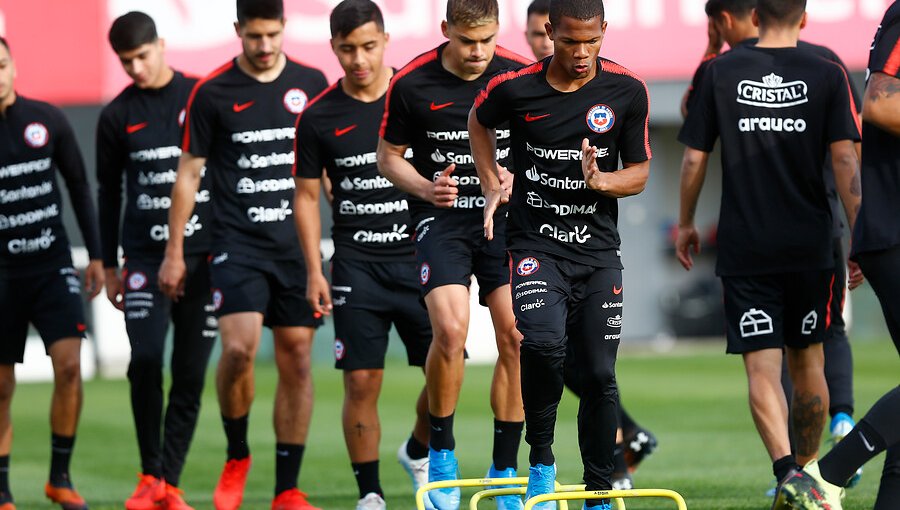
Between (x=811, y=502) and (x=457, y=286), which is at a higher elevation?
(x=457, y=286)

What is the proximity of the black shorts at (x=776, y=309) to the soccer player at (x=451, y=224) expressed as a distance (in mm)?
1152

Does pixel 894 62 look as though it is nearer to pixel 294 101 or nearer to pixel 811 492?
pixel 811 492

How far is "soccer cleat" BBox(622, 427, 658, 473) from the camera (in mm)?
8734

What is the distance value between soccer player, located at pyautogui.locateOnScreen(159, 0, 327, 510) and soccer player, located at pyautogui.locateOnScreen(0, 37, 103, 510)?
2.50ft

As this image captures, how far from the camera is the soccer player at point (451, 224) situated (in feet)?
23.0

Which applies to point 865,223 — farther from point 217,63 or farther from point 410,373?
point 217,63

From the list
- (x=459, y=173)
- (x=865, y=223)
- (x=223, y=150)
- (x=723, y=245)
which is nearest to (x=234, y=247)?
(x=223, y=150)

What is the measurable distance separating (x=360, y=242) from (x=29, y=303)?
2296 mm

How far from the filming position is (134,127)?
28.9 ft

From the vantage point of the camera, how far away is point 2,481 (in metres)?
8.51

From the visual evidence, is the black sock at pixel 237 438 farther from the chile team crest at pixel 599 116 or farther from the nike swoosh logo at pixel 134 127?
the chile team crest at pixel 599 116

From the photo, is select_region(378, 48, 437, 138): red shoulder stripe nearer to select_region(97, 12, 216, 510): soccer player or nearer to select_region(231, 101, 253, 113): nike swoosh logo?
select_region(231, 101, 253, 113): nike swoosh logo

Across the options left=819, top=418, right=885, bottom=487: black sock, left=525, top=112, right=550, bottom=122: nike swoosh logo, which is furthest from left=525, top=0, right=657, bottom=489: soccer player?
left=819, top=418, right=885, bottom=487: black sock

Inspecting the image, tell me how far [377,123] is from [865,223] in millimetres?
3108
